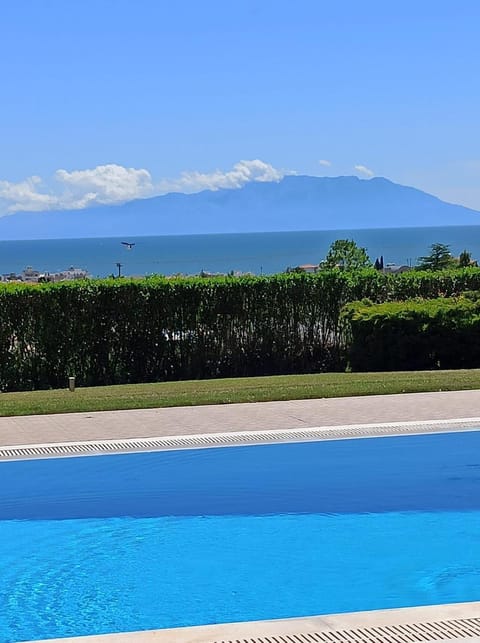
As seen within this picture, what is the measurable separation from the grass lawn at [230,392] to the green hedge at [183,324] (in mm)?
2566

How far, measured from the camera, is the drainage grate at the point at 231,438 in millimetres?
9352

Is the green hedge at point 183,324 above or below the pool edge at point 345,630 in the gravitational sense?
above

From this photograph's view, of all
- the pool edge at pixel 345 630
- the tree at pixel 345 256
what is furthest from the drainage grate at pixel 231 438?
the tree at pixel 345 256

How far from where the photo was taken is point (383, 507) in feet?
27.6

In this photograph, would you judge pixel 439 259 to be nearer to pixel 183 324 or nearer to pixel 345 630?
pixel 183 324

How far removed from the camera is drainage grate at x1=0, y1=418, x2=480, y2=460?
30.7ft

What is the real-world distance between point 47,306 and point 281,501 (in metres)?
9.43

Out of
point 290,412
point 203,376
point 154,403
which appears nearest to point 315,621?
point 290,412

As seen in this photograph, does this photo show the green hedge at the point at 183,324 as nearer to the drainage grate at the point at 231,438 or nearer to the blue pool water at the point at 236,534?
the drainage grate at the point at 231,438

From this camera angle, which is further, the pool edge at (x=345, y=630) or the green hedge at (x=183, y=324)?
the green hedge at (x=183, y=324)

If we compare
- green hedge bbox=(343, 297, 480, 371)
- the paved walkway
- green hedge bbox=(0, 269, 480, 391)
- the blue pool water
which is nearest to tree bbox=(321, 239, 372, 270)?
green hedge bbox=(0, 269, 480, 391)

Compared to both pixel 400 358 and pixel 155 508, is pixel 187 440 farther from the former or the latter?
pixel 400 358

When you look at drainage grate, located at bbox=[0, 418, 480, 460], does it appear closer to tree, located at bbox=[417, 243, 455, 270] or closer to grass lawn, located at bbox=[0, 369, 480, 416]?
grass lawn, located at bbox=[0, 369, 480, 416]

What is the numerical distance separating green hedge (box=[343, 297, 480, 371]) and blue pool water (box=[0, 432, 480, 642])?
6.48 metres
